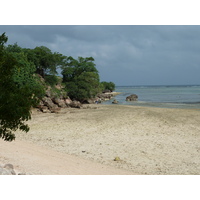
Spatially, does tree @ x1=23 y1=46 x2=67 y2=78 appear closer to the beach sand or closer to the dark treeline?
the dark treeline

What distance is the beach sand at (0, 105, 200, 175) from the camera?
13602 millimetres

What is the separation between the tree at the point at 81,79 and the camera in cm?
5609

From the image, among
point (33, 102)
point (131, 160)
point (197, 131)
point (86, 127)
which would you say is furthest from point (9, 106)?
point (197, 131)

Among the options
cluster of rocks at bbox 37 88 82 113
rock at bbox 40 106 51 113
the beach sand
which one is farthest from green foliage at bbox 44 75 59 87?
the beach sand

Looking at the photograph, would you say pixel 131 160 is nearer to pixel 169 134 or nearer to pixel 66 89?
pixel 169 134

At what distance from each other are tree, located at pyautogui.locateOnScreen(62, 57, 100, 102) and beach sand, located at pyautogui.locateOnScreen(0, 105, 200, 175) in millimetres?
28495

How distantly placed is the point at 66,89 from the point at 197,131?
37480mm

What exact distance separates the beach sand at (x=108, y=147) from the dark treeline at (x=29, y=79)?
6.81ft

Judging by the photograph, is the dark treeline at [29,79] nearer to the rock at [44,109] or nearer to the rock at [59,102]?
the rock at [44,109]

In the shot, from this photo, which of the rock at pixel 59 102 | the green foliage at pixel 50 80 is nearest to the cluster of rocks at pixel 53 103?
the rock at pixel 59 102

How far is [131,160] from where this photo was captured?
50.3 feet

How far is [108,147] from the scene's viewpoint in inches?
708

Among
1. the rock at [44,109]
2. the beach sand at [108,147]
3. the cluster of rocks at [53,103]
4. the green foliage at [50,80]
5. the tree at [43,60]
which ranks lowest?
the beach sand at [108,147]

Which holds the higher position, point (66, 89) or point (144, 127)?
point (66, 89)
